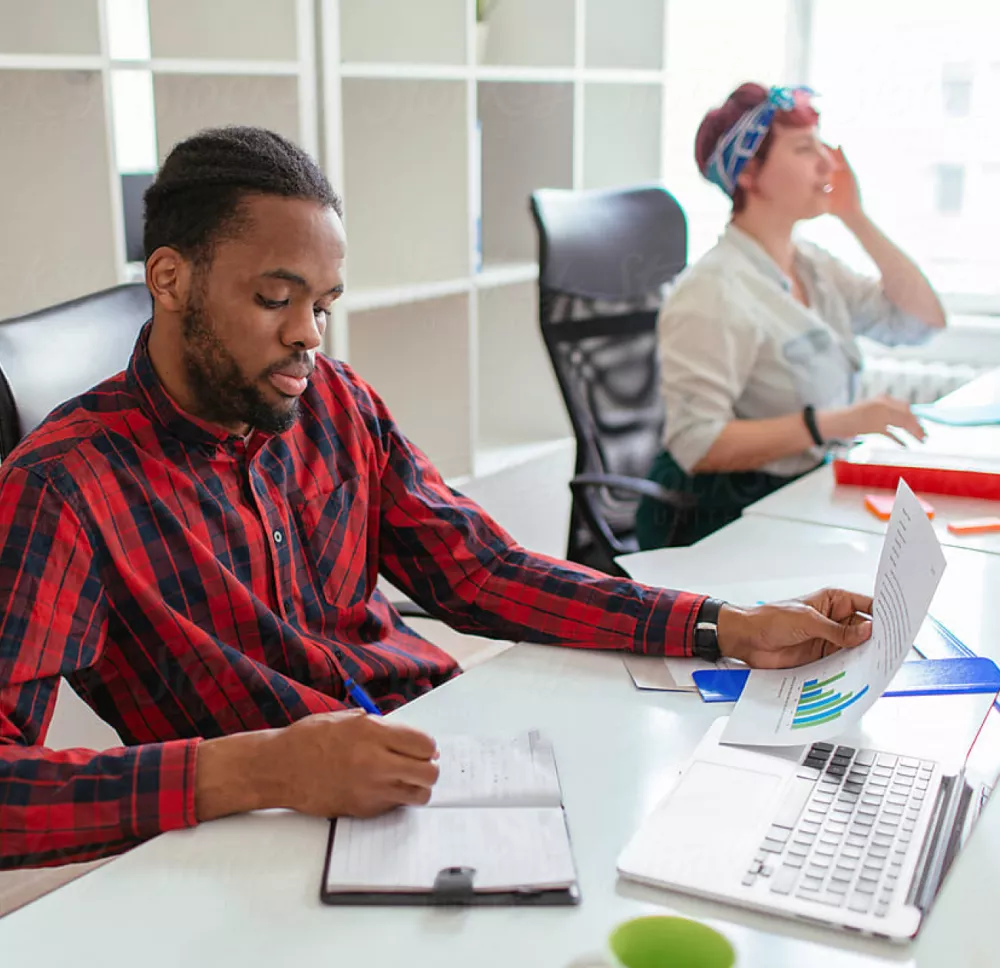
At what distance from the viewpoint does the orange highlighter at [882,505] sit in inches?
69.1

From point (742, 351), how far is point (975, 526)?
24.2 inches

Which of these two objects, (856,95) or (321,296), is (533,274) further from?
(321,296)

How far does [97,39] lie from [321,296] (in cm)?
95

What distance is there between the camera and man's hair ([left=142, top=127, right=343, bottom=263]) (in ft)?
3.87

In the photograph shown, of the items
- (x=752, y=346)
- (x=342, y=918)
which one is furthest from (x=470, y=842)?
(x=752, y=346)

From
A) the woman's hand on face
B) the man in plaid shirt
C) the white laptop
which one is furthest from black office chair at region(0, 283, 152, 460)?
the woman's hand on face

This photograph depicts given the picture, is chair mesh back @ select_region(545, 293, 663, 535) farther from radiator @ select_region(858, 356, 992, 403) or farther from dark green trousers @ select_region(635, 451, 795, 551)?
radiator @ select_region(858, 356, 992, 403)

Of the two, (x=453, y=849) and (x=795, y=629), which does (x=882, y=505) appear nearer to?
(x=795, y=629)

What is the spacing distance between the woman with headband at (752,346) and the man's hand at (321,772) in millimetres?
1267

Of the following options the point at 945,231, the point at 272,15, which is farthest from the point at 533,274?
the point at 945,231

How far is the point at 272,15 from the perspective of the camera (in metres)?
2.20

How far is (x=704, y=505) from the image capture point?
2191mm

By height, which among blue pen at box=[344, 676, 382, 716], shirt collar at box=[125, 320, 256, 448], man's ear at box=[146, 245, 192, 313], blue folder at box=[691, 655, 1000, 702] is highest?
man's ear at box=[146, 245, 192, 313]

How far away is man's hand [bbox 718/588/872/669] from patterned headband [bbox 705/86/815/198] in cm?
118
